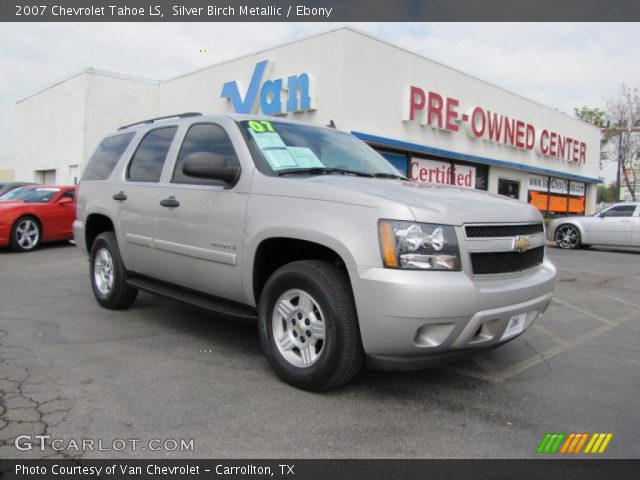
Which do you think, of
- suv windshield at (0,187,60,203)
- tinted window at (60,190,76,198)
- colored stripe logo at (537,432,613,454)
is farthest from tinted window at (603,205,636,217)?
suv windshield at (0,187,60,203)

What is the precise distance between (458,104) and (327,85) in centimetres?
615

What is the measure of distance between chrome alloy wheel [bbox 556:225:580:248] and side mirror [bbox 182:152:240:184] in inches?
552

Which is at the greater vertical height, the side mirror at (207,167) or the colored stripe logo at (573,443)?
the side mirror at (207,167)

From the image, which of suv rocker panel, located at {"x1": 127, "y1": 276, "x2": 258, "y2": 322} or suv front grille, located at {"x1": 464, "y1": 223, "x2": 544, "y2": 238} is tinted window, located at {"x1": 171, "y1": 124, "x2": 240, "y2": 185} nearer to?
suv rocker panel, located at {"x1": 127, "y1": 276, "x2": 258, "y2": 322}

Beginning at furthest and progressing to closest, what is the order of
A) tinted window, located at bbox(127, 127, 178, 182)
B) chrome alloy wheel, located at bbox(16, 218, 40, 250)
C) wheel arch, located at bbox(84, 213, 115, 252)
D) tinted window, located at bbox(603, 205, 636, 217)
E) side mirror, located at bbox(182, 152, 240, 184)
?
1. tinted window, located at bbox(603, 205, 636, 217)
2. chrome alloy wheel, located at bbox(16, 218, 40, 250)
3. wheel arch, located at bbox(84, 213, 115, 252)
4. tinted window, located at bbox(127, 127, 178, 182)
5. side mirror, located at bbox(182, 152, 240, 184)

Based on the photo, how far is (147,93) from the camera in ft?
69.4

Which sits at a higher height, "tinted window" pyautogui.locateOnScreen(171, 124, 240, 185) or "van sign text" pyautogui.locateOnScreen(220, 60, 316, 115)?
"van sign text" pyautogui.locateOnScreen(220, 60, 316, 115)

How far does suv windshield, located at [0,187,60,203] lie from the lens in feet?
38.8

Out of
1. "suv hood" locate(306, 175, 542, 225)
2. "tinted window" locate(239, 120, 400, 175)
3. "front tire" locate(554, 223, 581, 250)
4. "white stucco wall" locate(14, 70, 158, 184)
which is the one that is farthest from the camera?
"white stucco wall" locate(14, 70, 158, 184)

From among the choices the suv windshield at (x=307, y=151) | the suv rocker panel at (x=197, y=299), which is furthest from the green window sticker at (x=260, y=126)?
the suv rocker panel at (x=197, y=299)

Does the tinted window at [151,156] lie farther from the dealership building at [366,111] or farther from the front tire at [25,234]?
the dealership building at [366,111]

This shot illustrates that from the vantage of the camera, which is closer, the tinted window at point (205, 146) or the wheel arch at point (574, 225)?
the tinted window at point (205, 146)

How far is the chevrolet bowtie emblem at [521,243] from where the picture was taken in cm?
354

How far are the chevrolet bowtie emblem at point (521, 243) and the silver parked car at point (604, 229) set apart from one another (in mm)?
12997
